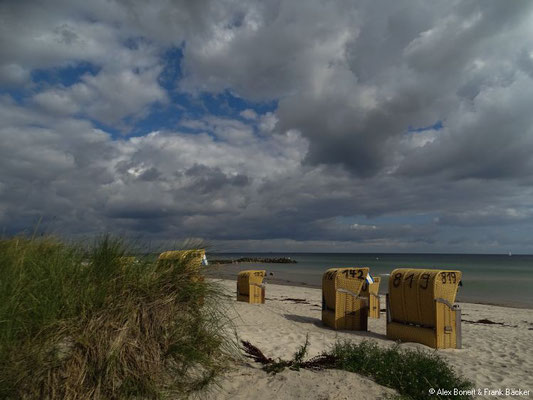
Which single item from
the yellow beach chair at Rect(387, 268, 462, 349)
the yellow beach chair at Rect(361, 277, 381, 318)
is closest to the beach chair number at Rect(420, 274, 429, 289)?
the yellow beach chair at Rect(387, 268, 462, 349)

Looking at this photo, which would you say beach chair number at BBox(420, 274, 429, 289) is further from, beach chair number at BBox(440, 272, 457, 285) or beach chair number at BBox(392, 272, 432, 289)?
beach chair number at BBox(440, 272, 457, 285)

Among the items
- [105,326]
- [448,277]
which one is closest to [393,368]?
[105,326]

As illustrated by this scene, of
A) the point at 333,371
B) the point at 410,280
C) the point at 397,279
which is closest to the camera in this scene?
the point at 333,371

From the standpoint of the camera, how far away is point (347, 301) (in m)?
9.96

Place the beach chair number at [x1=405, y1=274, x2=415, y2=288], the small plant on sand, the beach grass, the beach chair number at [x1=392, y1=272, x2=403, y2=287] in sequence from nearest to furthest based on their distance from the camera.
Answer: the beach grass, the small plant on sand, the beach chair number at [x1=405, y1=274, x2=415, y2=288], the beach chair number at [x1=392, y1=272, x2=403, y2=287]

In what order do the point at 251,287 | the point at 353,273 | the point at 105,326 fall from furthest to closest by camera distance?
the point at 251,287 → the point at 353,273 → the point at 105,326

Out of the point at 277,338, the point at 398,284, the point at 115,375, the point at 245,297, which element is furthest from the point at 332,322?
the point at 115,375

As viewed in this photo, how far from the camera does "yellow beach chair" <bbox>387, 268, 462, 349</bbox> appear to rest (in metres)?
7.73

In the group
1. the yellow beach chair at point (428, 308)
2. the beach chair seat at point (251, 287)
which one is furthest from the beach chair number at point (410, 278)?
the beach chair seat at point (251, 287)

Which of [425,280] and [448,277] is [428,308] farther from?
[448,277]

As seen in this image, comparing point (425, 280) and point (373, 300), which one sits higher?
point (425, 280)

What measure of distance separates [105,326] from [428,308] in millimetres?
6515

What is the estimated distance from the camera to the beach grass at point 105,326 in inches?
128

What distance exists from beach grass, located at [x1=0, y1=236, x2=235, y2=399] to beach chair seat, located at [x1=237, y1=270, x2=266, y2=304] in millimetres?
9404
